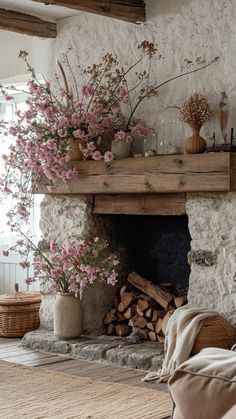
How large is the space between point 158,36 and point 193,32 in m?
0.31

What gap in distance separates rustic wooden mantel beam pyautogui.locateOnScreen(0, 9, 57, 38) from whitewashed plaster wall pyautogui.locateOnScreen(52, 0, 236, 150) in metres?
0.32

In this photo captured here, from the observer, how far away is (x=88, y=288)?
5441 mm

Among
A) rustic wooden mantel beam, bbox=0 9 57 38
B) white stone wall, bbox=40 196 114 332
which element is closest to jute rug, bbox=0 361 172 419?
white stone wall, bbox=40 196 114 332

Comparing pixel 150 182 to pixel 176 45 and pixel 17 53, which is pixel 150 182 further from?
pixel 17 53

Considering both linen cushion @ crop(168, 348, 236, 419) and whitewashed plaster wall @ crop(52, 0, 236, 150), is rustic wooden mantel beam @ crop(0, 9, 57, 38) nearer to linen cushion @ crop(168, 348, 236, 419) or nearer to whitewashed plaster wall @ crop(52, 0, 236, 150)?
whitewashed plaster wall @ crop(52, 0, 236, 150)

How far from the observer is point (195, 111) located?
15.1 ft

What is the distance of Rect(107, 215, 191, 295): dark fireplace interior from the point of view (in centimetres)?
529

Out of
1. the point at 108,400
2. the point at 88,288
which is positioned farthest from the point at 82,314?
the point at 108,400

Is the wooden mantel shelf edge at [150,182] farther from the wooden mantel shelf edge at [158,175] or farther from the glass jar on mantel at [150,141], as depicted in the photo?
the glass jar on mantel at [150,141]

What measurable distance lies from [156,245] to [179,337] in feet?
4.20

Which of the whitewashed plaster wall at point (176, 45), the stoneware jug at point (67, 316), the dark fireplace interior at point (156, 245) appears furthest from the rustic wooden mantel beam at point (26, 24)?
the stoneware jug at point (67, 316)

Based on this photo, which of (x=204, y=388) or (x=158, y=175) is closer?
(x=204, y=388)

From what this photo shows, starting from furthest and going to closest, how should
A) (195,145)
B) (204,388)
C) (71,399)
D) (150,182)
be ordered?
1. (150,182)
2. (195,145)
3. (71,399)
4. (204,388)

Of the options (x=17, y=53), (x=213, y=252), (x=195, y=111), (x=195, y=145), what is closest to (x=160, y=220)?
(x=213, y=252)
